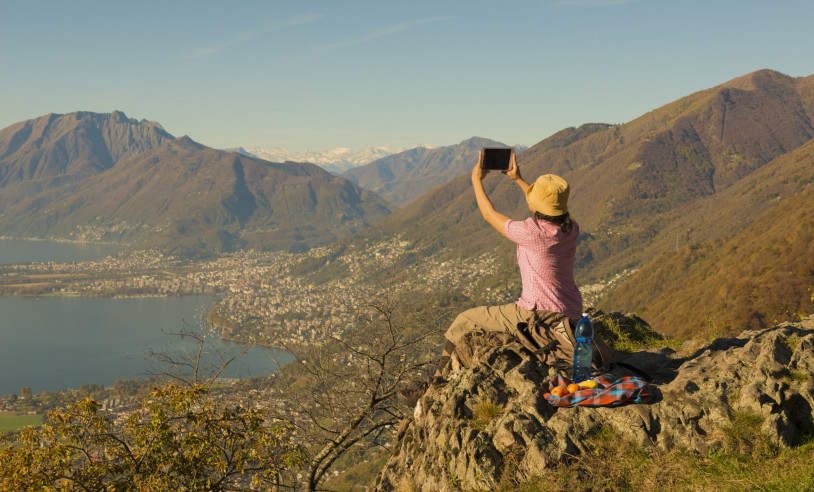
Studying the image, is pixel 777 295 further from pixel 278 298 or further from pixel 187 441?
pixel 278 298

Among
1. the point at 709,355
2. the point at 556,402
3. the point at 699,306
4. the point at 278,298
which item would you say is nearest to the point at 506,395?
the point at 556,402

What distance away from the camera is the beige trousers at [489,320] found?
27.5 ft

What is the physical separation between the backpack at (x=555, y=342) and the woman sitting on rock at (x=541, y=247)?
15 cm

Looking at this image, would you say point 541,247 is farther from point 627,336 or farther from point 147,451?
point 147,451

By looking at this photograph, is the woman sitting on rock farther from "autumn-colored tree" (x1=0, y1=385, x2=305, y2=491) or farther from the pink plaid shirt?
"autumn-colored tree" (x1=0, y1=385, x2=305, y2=491)

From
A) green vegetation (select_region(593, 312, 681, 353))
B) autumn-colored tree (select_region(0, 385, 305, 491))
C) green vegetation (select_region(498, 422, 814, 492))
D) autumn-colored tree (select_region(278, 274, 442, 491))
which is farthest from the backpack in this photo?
autumn-colored tree (select_region(0, 385, 305, 491))

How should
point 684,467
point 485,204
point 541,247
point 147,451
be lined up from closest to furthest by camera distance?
1. point 684,467
2. point 541,247
3. point 485,204
4. point 147,451

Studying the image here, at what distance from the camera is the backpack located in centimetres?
768

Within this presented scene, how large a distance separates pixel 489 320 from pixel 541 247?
1874mm

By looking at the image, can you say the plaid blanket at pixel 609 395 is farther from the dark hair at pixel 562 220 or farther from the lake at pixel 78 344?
the lake at pixel 78 344

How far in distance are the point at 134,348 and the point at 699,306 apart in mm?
140737

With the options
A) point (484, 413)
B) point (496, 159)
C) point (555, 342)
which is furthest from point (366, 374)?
point (496, 159)

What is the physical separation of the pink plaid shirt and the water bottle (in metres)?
0.50

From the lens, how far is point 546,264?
7527 millimetres
